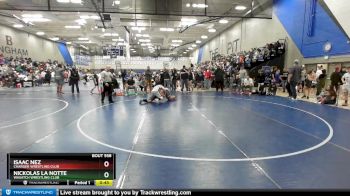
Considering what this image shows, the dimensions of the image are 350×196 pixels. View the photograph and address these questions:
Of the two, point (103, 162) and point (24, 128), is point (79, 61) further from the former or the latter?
point (103, 162)

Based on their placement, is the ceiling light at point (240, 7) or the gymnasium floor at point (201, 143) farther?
the ceiling light at point (240, 7)

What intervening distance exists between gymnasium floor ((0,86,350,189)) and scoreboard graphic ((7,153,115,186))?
2137 millimetres

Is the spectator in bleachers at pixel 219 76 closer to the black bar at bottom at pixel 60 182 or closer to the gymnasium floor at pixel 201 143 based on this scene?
the gymnasium floor at pixel 201 143

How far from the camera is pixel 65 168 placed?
3.97 feet

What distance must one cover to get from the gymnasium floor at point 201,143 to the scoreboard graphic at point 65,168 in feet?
7.01

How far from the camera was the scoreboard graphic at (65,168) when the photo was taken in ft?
3.95

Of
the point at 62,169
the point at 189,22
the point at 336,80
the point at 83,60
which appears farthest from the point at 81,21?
the point at 62,169

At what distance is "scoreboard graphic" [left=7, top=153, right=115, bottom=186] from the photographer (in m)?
1.20

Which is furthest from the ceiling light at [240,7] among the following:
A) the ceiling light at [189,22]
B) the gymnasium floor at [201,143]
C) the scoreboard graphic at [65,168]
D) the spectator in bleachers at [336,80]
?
the scoreboard graphic at [65,168]

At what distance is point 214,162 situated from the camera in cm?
416

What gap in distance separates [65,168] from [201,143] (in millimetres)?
4161

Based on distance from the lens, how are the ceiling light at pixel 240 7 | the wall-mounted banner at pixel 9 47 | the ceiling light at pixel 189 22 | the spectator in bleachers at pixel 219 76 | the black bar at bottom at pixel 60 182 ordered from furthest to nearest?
the wall-mounted banner at pixel 9 47, the ceiling light at pixel 189 22, the ceiling light at pixel 240 7, the spectator in bleachers at pixel 219 76, the black bar at bottom at pixel 60 182

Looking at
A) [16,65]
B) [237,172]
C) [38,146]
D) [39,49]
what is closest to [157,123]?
[38,146]
